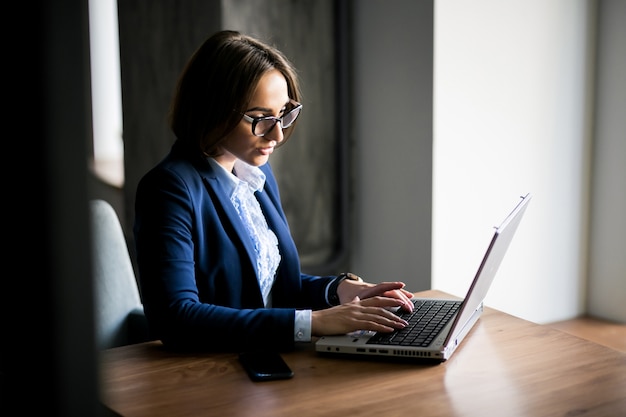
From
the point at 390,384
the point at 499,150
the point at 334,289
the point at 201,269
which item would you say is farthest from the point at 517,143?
the point at 390,384

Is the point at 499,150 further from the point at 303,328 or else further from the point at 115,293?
the point at 303,328

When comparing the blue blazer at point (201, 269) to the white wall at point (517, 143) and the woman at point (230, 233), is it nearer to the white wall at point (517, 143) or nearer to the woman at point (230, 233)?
the woman at point (230, 233)

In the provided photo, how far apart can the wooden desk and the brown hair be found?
544 millimetres

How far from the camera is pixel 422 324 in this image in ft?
5.47

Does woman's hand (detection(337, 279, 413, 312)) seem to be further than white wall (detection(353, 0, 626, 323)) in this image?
No

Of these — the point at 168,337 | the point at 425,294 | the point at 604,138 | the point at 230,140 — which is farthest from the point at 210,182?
the point at 604,138

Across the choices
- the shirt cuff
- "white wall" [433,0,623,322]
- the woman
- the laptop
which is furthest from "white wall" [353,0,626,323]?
the shirt cuff

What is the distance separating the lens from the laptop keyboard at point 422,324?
5.09 feet

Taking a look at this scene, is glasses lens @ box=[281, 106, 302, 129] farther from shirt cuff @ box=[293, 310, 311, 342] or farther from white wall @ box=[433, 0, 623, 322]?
white wall @ box=[433, 0, 623, 322]

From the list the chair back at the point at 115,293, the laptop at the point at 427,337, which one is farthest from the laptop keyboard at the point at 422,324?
the chair back at the point at 115,293

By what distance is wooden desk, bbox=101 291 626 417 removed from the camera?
1296 millimetres

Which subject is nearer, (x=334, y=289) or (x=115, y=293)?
(x=334, y=289)

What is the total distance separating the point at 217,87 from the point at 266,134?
162 mm

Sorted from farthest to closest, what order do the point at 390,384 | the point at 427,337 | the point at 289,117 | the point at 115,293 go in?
1. the point at 115,293
2. the point at 289,117
3. the point at 427,337
4. the point at 390,384
